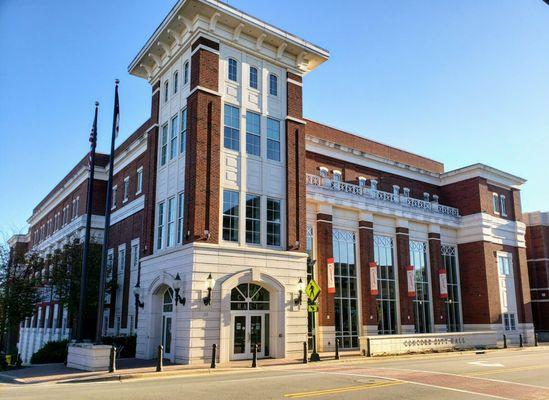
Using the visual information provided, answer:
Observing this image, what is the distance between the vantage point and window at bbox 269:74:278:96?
2848 cm

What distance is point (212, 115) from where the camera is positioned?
25422mm

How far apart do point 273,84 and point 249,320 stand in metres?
12.9

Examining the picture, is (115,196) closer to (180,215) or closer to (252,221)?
(180,215)

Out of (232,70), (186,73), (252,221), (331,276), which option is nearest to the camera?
(252,221)

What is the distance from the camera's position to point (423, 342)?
96.1ft

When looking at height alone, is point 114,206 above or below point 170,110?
below

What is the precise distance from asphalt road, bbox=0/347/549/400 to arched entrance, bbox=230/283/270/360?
434cm

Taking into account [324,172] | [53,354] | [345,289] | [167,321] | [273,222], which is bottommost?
[53,354]

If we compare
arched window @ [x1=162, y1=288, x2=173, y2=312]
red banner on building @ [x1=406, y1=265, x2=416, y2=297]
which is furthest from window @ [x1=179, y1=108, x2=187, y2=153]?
red banner on building @ [x1=406, y1=265, x2=416, y2=297]

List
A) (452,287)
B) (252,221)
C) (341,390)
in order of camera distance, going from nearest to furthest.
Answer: (341,390) → (252,221) → (452,287)

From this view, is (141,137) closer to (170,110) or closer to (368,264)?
(170,110)

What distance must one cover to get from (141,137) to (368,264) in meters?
17.9

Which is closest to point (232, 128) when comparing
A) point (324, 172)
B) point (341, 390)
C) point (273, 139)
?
point (273, 139)

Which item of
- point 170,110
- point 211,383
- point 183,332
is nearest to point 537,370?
point 211,383
